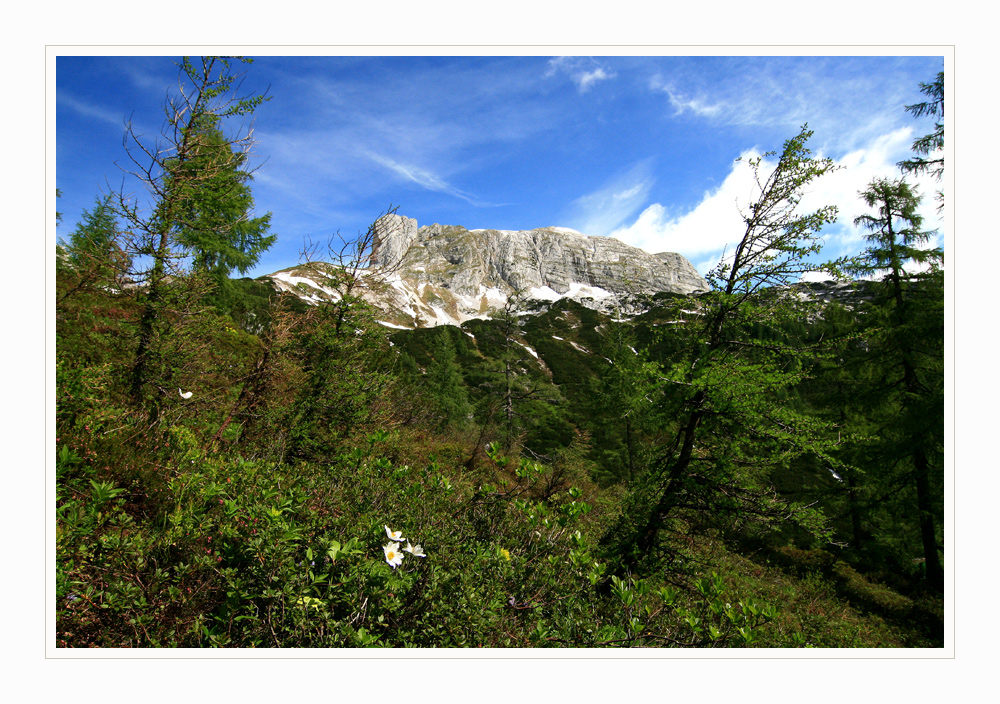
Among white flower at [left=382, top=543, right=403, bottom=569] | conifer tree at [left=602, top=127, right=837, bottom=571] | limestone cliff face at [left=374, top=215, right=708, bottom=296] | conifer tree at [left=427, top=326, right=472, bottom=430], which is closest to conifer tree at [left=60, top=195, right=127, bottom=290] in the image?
white flower at [left=382, top=543, right=403, bottom=569]

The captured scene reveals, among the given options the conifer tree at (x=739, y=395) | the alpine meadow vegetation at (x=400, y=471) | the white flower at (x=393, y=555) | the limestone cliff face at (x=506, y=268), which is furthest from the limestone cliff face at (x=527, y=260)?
the white flower at (x=393, y=555)

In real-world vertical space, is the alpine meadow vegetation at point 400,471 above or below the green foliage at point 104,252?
below

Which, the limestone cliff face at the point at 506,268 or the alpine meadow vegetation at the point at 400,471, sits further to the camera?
the limestone cliff face at the point at 506,268

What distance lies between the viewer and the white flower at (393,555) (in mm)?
2088

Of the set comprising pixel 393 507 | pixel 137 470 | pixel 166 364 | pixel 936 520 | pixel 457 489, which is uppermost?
pixel 166 364

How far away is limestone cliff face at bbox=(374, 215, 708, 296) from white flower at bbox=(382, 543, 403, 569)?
5122 inches

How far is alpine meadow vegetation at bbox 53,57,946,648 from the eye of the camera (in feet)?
6.62

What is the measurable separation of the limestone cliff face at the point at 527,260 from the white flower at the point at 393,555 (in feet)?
427

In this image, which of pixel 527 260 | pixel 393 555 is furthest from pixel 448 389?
pixel 527 260

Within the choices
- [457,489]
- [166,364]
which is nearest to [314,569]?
[457,489]

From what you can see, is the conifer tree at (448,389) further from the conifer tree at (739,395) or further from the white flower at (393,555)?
the white flower at (393,555)

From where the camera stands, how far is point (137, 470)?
2664 millimetres

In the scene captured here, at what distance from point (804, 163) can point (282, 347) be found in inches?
296
